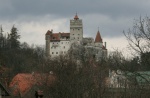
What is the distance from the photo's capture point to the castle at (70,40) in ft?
543

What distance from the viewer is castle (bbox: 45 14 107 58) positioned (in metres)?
165

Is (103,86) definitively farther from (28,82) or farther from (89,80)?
(28,82)

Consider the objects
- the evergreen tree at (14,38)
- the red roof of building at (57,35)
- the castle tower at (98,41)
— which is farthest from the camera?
the red roof of building at (57,35)

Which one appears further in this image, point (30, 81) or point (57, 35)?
point (57, 35)

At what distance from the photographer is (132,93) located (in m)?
35.9

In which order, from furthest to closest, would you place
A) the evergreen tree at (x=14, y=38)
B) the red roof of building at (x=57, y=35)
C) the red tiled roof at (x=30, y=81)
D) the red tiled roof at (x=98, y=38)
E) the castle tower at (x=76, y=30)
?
the red roof of building at (x=57, y=35) → the red tiled roof at (x=98, y=38) → the castle tower at (x=76, y=30) → the evergreen tree at (x=14, y=38) → the red tiled roof at (x=30, y=81)

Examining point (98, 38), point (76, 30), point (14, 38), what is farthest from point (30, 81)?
point (98, 38)

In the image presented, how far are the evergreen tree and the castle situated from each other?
3113cm

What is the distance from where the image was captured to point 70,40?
16788 centimetres

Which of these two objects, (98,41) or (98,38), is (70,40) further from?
(98,38)

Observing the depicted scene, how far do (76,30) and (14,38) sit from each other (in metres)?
46.9

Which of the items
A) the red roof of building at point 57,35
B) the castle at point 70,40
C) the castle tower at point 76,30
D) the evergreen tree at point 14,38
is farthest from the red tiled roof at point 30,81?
the red roof of building at point 57,35

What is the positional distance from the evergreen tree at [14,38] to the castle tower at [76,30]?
124 feet

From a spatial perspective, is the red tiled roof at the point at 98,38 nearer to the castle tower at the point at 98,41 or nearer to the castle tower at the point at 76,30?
the castle tower at the point at 98,41
